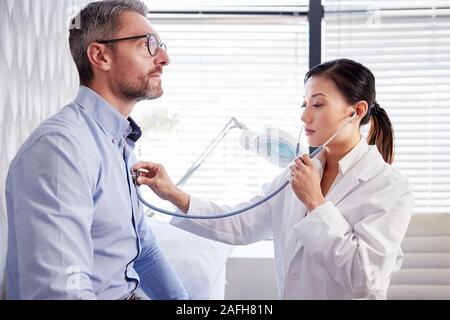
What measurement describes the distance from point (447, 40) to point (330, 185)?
1.31 ft

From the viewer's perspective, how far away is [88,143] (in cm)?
83

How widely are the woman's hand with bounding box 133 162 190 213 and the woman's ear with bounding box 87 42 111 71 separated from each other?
0.20 m

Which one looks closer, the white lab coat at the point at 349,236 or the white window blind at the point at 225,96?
the white lab coat at the point at 349,236

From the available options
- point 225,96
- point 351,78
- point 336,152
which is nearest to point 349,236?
point 336,152

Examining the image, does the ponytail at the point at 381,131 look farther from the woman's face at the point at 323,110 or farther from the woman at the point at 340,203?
the woman's face at the point at 323,110

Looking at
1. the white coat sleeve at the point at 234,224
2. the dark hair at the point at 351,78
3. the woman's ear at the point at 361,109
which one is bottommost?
the white coat sleeve at the point at 234,224

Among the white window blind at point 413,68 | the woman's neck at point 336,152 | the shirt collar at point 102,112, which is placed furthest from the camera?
the white window blind at point 413,68

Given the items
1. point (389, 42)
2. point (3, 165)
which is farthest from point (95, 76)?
point (389, 42)

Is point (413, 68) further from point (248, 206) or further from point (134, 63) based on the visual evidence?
point (134, 63)

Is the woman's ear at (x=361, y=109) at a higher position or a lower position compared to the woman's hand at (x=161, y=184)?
higher

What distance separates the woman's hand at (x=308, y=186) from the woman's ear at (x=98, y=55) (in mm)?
352

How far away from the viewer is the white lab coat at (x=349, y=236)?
90cm

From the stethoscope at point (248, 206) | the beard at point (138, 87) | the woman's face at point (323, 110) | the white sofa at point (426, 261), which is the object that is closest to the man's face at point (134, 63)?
the beard at point (138, 87)

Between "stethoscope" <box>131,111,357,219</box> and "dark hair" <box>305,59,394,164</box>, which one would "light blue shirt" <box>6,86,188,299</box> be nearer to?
"stethoscope" <box>131,111,357,219</box>
